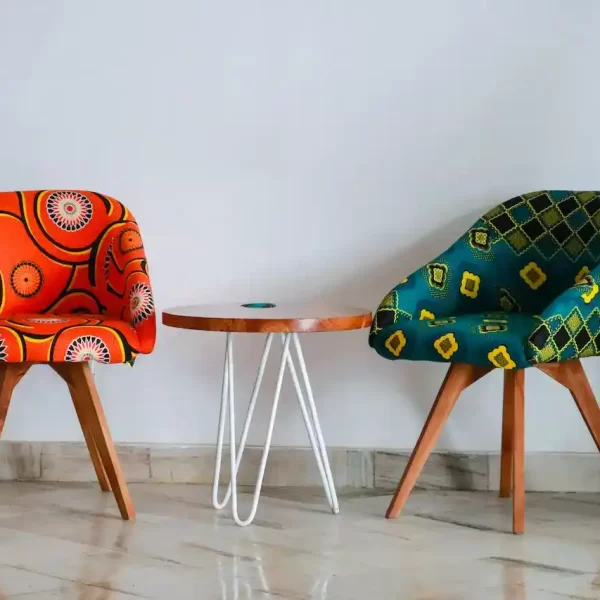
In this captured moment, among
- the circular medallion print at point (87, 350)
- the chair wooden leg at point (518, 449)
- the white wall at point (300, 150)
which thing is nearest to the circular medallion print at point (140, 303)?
the circular medallion print at point (87, 350)

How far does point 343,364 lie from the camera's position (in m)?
2.83

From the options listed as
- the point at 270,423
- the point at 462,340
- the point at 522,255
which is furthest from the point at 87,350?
the point at 522,255

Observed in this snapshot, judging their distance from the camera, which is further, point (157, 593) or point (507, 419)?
point (507, 419)

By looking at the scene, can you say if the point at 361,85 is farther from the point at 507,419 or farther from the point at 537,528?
the point at 537,528

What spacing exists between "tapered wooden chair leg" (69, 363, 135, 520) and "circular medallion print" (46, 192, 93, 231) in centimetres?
48

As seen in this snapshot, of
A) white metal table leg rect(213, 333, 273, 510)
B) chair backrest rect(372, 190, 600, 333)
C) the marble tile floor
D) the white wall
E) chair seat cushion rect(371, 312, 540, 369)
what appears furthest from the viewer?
the white wall

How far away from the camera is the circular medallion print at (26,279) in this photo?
8.52 ft

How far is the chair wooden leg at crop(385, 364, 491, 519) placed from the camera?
2.36m

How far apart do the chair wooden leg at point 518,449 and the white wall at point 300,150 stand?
0.53 metres

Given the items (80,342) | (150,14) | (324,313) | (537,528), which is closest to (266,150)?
(150,14)

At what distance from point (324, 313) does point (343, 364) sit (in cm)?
53

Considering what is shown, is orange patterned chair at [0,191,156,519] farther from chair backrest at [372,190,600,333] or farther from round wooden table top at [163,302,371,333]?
chair backrest at [372,190,600,333]

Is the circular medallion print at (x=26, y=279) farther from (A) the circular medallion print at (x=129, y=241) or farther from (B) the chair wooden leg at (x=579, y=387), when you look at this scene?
(B) the chair wooden leg at (x=579, y=387)

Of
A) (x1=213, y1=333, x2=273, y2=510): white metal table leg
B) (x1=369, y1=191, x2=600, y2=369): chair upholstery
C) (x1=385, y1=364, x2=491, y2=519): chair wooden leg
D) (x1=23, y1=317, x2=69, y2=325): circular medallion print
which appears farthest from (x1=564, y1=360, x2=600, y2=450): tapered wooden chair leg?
(x1=23, y1=317, x2=69, y2=325): circular medallion print
